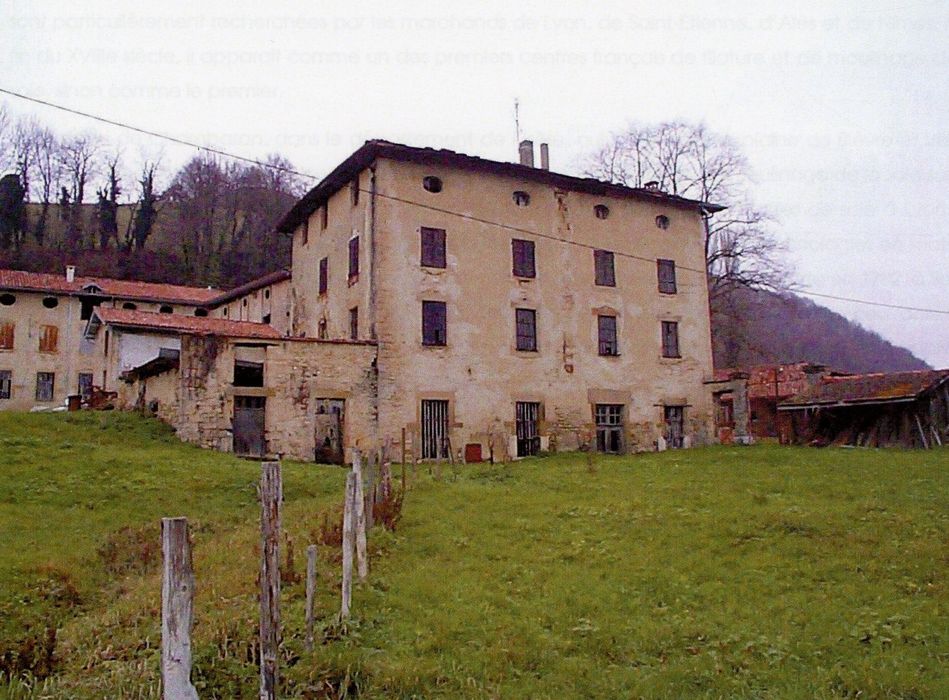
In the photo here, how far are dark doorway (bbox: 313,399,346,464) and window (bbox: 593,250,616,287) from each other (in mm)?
9686

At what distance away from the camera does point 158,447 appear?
62.8 feet

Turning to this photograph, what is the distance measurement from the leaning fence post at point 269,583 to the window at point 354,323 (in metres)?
17.9

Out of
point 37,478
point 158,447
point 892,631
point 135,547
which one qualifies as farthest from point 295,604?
point 158,447

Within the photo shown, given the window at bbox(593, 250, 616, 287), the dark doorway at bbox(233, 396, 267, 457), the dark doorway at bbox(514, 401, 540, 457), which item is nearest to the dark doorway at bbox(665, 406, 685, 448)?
the window at bbox(593, 250, 616, 287)

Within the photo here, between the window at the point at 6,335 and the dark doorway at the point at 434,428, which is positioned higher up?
the window at the point at 6,335

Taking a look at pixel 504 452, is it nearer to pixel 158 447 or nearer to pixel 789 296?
pixel 158 447

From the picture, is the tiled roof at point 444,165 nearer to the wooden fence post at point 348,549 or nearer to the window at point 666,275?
the window at point 666,275

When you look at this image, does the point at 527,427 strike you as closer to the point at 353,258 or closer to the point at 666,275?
the point at 353,258

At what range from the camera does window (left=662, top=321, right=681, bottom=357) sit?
90.3 feet

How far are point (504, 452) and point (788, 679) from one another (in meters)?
17.4

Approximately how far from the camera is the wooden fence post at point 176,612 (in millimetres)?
4602

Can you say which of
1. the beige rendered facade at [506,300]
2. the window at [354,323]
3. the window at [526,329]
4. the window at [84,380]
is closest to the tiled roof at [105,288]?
the window at [84,380]

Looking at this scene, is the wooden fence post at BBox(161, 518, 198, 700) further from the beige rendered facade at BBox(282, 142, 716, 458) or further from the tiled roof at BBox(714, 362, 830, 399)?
the tiled roof at BBox(714, 362, 830, 399)

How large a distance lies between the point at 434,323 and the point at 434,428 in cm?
303
